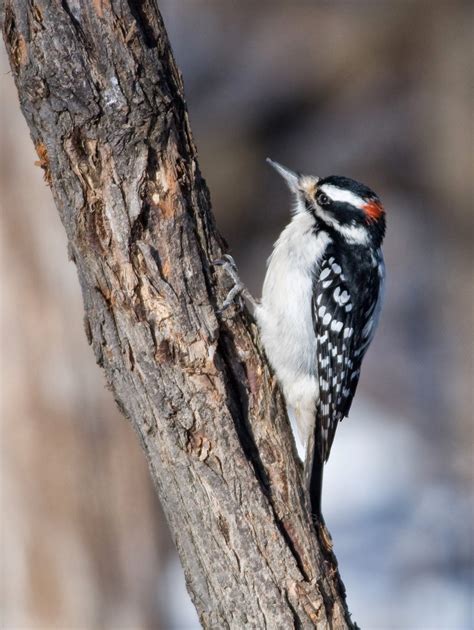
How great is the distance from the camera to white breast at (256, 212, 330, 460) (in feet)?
12.1

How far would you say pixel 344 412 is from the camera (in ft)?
13.3

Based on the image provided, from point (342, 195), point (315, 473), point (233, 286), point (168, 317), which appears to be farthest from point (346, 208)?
point (168, 317)

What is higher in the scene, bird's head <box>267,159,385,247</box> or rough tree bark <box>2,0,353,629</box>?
bird's head <box>267,159,385,247</box>

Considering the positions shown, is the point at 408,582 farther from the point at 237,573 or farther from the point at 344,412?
the point at 237,573

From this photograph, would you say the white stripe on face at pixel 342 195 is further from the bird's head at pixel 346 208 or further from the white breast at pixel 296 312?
the white breast at pixel 296 312

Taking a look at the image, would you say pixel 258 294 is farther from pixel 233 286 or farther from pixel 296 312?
pixel 233 286

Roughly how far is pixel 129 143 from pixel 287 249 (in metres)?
1.42

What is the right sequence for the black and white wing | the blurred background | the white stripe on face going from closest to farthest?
the black and white wing < the white stripe on face < the blurred background

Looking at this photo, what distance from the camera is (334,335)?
395 centimetres

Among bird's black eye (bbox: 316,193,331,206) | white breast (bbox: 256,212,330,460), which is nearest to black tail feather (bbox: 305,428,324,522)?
white breast (bbox: 256,212,330,460)

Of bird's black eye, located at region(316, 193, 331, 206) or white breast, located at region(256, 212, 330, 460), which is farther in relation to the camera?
bird's black eye, located at region(316, 193, 331, 206)

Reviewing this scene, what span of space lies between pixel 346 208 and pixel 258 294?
511cm

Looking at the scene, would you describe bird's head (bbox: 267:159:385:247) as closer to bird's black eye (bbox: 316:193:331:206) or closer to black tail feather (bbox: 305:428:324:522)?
bird's black eye (bbox: 316:193:331:206)

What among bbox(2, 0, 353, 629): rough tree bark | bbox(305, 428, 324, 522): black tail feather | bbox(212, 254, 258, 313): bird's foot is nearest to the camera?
bbox(2, 0, 353, 629): rough tree bark
